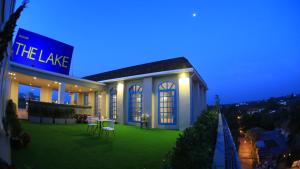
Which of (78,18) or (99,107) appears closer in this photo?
(99,107)

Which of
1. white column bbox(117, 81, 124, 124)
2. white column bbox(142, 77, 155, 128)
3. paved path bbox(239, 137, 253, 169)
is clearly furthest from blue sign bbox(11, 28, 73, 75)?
paved path bbox(239, 137, 253, 169)

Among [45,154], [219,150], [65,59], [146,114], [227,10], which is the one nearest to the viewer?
[219,150]

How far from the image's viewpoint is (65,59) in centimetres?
1909

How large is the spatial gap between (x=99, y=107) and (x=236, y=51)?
384ft

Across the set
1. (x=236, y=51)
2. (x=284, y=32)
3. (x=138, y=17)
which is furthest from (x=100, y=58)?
(x=284, y=32)

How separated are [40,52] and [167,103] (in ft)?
34.8

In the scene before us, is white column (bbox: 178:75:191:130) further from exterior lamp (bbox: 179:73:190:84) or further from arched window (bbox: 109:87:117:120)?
arched window (bbox: 109:87:117:120)

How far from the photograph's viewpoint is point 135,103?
16.6m

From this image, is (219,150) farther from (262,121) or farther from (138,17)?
(262,121)

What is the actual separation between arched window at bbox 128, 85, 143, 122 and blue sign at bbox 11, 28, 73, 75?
21.2ft

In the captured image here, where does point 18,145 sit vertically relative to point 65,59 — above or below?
below

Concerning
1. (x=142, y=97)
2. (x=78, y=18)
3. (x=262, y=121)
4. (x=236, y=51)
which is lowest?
(x=262, y=121)

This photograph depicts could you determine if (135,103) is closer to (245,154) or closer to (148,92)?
(148,92)

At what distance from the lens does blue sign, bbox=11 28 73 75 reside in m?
16.4
